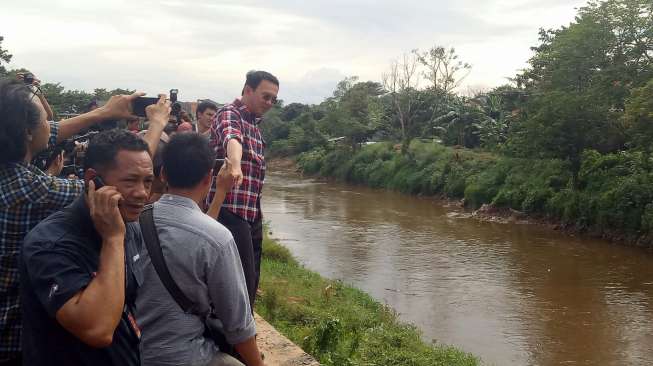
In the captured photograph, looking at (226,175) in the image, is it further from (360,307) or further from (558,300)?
(558,300)

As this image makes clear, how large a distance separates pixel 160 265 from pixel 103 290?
0.39 m

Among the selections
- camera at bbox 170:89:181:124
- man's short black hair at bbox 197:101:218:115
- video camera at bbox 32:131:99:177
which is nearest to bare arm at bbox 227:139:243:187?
camera at bbox 170:89:181:124

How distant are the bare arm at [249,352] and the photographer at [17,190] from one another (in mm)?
658

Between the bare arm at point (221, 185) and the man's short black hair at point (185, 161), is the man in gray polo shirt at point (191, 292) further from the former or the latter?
the bare arm at point (221, 185)

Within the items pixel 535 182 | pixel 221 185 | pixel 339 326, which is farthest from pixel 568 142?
pixel 221 185

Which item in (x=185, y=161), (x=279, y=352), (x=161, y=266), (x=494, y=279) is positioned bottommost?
(x=494, y=279)

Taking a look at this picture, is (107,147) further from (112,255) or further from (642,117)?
(642,117)

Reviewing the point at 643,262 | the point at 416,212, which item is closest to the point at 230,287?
the point at 643,262

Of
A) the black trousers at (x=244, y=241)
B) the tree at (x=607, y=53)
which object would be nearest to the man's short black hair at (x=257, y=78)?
the black trousers at (x=244, y=241)

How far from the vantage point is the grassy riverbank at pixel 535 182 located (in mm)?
13695

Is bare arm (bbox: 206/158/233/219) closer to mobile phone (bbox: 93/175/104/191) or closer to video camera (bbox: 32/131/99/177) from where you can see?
video camera (bbox: 32/131/99/177)

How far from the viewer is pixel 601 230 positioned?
568 inches

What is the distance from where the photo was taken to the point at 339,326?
510cm

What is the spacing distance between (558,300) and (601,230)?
18.0 ft
